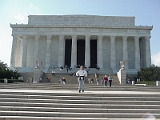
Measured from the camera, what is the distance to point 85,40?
52812 mm

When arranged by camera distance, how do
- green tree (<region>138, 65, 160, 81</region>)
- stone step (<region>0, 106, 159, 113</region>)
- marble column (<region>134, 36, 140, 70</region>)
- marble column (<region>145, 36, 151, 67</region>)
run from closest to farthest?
stone step (<region>0, 106, 159, 113</region>), green tree (<region>138, 65, 160, 81</region>), marble column (<region>134, 36, 140, 70</region>), marble column (<region>145, 36, 151, 67</region>)

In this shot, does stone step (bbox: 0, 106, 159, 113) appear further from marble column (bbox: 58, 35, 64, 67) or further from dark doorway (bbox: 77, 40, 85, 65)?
dark doorway (bbox: 77, 40, 85, 65)

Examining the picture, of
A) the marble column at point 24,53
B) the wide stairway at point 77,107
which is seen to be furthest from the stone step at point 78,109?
the marble column at point 24,53

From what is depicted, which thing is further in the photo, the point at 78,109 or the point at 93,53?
the point at 93,53

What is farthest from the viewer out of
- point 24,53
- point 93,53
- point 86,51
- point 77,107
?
point 93,53

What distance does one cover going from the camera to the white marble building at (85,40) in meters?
51.1

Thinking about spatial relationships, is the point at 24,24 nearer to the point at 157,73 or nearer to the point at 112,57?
the point at 112,57

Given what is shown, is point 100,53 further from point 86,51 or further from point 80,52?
point 80,52

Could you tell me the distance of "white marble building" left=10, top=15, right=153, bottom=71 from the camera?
51.1 metres

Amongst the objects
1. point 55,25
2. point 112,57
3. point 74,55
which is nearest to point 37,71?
point 74,55

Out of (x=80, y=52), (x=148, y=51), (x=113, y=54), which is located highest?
(x=80, y=52)

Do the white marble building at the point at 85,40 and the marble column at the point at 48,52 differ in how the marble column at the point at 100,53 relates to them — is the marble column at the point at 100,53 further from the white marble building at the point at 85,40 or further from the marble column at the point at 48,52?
the marble column at the point at 48,52

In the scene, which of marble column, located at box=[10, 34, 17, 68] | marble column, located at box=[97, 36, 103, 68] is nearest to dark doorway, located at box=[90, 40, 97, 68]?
marble column, located at box=[97, 36, 103, 68]

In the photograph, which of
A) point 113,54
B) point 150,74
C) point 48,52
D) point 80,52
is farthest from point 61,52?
point 150,74
